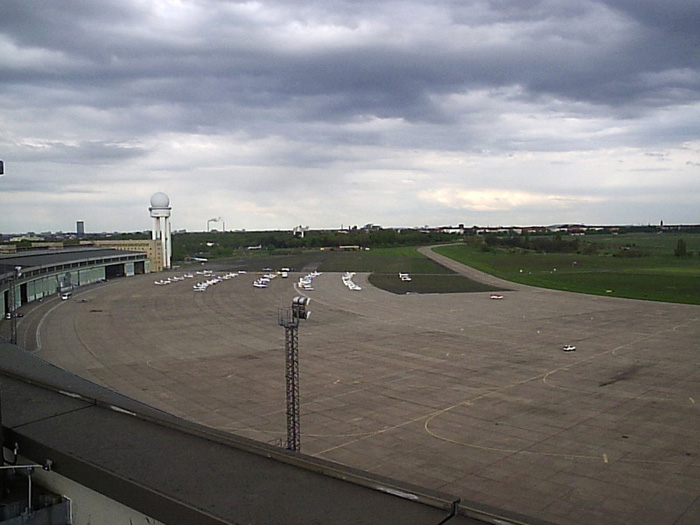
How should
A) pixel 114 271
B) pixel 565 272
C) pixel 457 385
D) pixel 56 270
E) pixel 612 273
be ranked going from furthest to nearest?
1. pixel 114 271
2. pixel 565 272
3. pixel 612 273
4. pixel 56 270
5. pixel 457 385

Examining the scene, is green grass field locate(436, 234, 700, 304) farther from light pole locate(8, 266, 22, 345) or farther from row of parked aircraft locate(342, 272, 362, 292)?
light pole locate(8, 266, 22, 345)

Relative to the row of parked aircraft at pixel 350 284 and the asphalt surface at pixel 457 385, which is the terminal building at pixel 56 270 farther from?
the row of parked aircraft at pixel 350 284

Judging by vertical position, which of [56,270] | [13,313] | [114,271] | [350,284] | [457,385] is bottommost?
[457,385]

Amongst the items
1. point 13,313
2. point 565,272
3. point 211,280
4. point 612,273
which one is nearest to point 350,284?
point 211,280

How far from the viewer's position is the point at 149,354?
150 ft

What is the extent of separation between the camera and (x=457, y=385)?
118ft

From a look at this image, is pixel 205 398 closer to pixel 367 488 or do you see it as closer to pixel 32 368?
pixel 32 368

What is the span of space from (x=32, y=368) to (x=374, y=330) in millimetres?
43358

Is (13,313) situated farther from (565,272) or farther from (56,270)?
(565,272)

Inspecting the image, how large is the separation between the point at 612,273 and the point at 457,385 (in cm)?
8452

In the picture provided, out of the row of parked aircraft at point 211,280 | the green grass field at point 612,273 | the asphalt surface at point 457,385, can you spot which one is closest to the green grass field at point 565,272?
the green grass field at point 612,273

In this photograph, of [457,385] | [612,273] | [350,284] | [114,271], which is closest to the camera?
[457,385]

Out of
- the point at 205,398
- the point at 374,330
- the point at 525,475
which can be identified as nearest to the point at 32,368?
the point at 525,475

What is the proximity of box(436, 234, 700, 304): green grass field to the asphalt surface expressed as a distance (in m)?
13.5
